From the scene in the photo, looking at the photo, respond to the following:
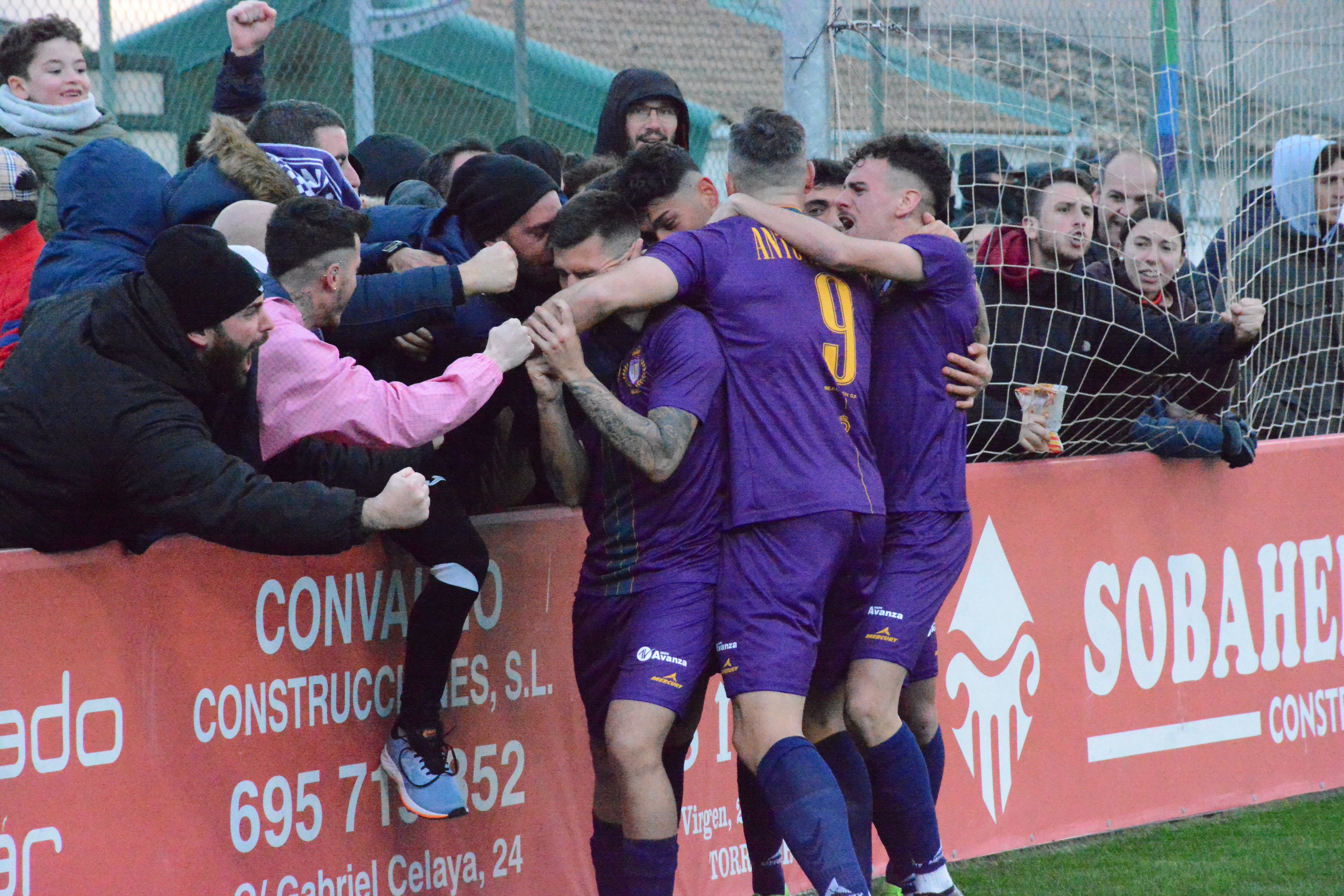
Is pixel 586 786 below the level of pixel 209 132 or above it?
below

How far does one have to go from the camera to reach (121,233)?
4.10 metres

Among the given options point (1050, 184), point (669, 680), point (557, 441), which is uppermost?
point (1050, 184)

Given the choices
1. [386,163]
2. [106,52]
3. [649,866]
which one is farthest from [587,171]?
[649,866]

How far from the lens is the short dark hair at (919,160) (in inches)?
172

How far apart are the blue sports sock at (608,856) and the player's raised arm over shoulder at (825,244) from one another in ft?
5.03

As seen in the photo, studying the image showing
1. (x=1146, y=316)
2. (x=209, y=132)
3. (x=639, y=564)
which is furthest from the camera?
(x=1146, y=316)

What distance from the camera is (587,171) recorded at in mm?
5133

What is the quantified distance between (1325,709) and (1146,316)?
1.90m

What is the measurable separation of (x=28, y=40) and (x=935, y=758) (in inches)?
143

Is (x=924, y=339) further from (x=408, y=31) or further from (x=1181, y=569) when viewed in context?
(x=408, y=31)

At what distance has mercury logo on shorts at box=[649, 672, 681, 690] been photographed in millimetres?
3711

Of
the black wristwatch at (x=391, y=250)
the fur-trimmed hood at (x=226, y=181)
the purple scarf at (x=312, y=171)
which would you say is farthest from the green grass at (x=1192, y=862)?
the fur-trimmed hood at (x=226, y=181)

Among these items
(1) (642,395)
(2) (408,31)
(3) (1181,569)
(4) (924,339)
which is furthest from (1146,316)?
(2) (408,31)

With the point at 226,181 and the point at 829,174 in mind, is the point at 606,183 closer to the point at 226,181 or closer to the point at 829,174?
the point at 226,181
